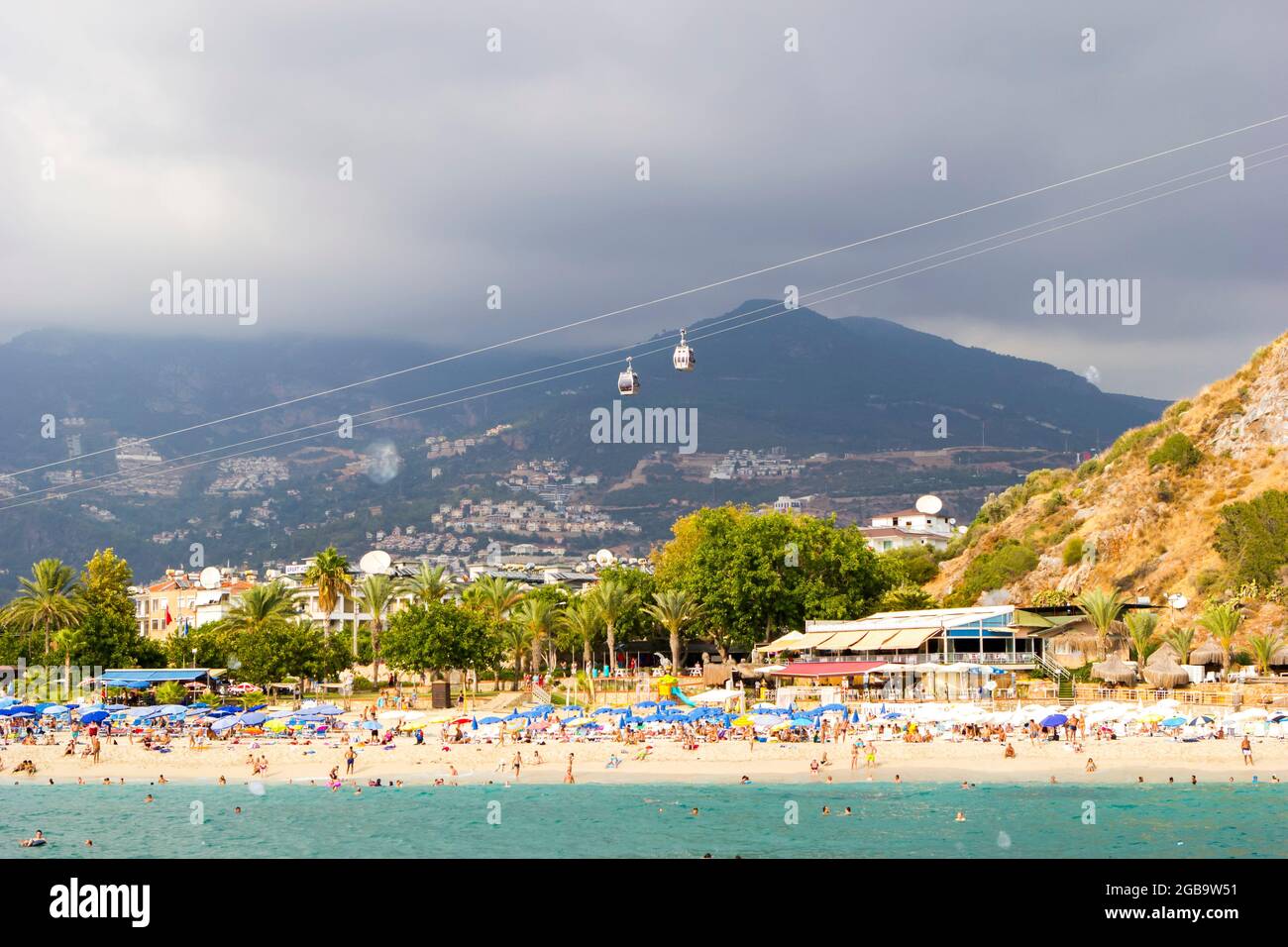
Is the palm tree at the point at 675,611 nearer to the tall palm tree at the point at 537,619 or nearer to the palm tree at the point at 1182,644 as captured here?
the tall palm tree at the point at 537,619

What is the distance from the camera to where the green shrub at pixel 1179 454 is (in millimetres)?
92438

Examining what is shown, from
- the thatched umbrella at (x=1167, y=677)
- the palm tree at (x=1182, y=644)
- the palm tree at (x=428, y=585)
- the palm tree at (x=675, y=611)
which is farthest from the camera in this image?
the palm tree at (x=428, y=585)

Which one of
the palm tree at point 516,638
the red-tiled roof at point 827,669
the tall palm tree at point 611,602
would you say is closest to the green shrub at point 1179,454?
the red-tiled roof at point 827,669

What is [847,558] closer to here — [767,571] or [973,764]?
[767,571]

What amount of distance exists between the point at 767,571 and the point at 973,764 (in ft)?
104

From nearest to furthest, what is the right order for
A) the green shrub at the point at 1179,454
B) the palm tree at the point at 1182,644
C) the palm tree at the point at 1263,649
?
the palm tree at the point at 1263,649
the palm tree at the point at 1182,644
the green shrub at the point at 1179,454

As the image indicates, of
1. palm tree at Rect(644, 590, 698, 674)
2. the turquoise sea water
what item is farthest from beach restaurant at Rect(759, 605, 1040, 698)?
the turquoise sea water

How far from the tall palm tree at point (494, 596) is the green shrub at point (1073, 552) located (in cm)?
4317

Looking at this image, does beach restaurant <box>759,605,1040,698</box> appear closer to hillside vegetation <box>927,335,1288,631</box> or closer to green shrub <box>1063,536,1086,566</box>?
hillside vegetation <box>927,335,1288,631</box>

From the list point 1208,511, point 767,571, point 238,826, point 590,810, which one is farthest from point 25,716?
point 1208,511

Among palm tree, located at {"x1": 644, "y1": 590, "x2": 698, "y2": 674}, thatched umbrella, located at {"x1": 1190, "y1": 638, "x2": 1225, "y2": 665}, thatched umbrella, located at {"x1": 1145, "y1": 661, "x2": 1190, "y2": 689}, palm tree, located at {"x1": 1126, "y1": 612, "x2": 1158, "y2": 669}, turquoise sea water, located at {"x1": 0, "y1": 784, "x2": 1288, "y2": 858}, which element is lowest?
turquoise sea water, located at {"x1": 0, "y1": 784, "x2": 1288, "y2": 858}

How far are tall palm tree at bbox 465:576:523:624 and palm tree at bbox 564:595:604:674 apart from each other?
5184 millimetres

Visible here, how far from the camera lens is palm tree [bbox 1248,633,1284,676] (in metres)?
61.0

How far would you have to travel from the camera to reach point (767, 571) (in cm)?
7681
